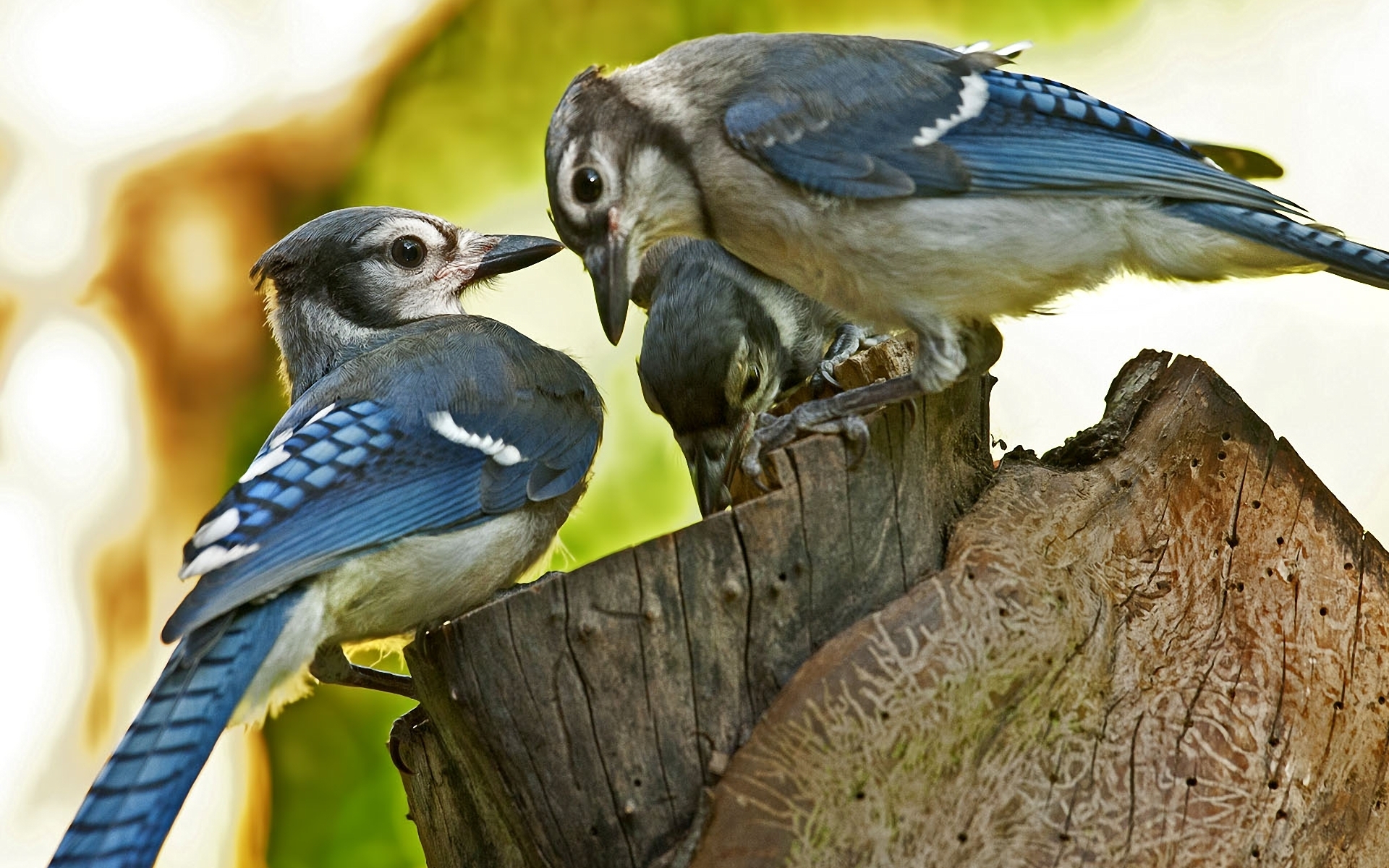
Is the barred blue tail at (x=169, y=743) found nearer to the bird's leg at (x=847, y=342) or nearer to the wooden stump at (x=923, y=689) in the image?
the wooden stump at (x=923, y=689)

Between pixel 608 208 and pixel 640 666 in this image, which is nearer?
pixel 640 666

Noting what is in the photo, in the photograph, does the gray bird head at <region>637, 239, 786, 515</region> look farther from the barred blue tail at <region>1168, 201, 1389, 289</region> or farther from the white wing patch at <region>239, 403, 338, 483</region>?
the barred blue tail at <region>1168, 201, 1389, 289</region>

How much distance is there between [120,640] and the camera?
10.4ft

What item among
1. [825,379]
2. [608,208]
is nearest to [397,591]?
[608,208]

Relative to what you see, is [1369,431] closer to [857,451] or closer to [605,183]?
[857,451]

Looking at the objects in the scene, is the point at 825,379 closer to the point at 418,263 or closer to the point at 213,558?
the point at 418,263

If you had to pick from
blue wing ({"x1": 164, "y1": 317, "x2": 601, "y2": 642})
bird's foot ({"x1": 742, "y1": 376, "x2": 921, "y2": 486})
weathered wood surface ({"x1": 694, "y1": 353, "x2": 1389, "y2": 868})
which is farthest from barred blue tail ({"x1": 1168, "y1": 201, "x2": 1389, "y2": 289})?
blue wing ({"x1": 164, "y1": 317, "x2": 601, "y2": 642})

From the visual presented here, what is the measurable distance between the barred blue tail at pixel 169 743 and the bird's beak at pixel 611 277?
0.65 meters

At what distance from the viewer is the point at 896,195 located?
6.81 ft

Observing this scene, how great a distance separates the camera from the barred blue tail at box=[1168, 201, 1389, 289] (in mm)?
1930

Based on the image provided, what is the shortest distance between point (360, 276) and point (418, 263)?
12cm

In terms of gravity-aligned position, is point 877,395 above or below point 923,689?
above

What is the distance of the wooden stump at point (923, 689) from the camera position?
1629 mm

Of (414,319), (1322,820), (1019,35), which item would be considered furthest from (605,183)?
(1019,35)
